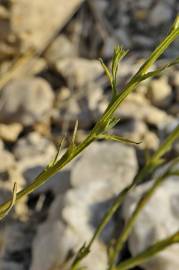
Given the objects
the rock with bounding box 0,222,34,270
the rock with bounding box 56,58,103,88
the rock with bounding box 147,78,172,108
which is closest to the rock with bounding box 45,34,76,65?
the rock with bounding box 56,58,103,88

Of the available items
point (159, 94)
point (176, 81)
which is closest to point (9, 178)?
point (159, 94)

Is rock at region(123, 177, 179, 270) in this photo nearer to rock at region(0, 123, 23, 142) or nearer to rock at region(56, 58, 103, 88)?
rock at region(0, 123, 23, 142)

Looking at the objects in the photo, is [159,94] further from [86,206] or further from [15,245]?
[15,245]

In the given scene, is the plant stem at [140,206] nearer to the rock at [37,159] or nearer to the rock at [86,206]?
the rock at [86,206]

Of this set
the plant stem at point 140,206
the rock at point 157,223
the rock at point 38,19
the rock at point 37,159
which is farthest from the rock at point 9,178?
the plant stem at point 140,206

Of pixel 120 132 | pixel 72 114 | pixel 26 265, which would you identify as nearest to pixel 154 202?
pixel 26 265

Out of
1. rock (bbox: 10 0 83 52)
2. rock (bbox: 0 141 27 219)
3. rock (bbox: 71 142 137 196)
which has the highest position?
rock (bbox: 10 0 83 52)
